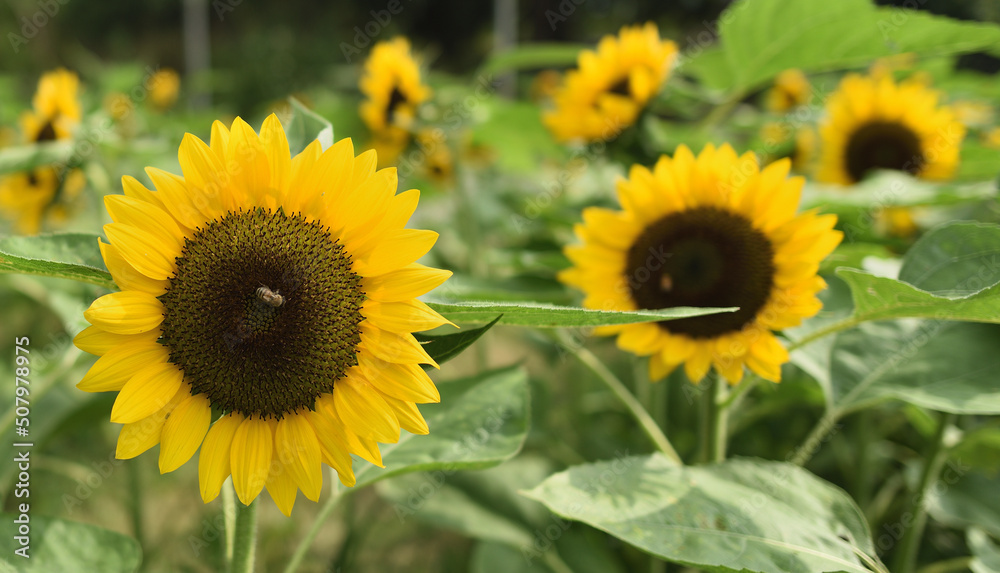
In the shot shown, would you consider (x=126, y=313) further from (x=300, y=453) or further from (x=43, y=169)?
(x=43, y=169)

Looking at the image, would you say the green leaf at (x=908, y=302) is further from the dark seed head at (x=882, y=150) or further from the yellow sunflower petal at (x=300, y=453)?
the dark seed head at (x=882, y=150)

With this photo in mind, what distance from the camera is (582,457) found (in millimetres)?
1303

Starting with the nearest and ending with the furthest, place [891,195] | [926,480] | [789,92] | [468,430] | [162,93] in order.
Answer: [468,430], [926,480], [891,195], [789,92], [162,93]

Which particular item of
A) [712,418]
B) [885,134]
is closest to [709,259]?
[712,418]

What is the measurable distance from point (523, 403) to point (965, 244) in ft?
1.70

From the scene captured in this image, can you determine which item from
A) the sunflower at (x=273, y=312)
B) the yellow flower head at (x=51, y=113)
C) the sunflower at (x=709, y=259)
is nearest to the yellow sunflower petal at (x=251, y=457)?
the sunflower at (x=273, y=312)

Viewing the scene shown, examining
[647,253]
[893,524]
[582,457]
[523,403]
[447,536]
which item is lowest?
[893,524]

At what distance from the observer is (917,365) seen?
2.67 feet

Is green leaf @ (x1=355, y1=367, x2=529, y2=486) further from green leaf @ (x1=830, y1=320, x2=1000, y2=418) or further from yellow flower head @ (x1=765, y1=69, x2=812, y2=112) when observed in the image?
yellow flower head @ (x1=765, y1=69, x2=812, y2=112)

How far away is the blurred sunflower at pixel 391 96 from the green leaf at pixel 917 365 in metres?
1.02

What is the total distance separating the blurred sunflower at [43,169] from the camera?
52.3 inches

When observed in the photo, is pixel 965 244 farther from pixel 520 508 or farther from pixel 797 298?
pixel 520 508

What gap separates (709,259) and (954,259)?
0.85 ft

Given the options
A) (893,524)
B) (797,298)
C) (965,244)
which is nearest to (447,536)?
(893,524)
